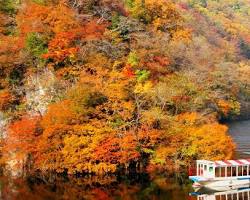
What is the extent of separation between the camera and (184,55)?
3113 inches

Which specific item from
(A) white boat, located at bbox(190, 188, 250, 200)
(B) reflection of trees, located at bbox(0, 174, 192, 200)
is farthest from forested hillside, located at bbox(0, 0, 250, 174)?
(A) white boat, located at bbox(190, 188, 250, 200)

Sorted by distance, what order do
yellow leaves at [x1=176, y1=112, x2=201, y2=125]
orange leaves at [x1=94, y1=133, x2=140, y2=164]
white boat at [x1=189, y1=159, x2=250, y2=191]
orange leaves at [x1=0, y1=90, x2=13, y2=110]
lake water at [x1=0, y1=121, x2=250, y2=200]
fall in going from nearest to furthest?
lake water at [x1=0, y1=121, x2=250, y2=200]
white boat at [x1=189, y1=159, x2=250, y2=191]
orange leaves at [x1=94, y1=133, x2=140, y2=164]
yellow leaves at [x1=176, y1=112, x2=201, y2=125]
orange leaves at [x1=0, y1=90, x2=13, y2=110]

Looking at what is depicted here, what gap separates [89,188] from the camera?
48094 mm

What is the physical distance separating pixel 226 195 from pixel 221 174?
14.8 feet

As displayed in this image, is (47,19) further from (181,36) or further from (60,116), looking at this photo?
(181,36)

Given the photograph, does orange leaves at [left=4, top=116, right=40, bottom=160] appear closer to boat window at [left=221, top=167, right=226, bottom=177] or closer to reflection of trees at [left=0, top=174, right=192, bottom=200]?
reflection of trees at [left=0, top=174, right=192, bottom=200]

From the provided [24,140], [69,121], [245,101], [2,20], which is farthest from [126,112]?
[245,101]

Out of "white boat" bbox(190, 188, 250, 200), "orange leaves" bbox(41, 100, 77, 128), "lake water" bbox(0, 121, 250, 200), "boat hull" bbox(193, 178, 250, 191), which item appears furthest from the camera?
"orange leaves" bbox(41, 100, 77, 128)

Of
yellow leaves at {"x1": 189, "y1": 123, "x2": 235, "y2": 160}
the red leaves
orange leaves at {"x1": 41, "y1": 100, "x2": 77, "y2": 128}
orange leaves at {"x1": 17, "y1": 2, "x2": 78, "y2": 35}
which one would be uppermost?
orange leaves at {"x1": 17, "y1": 2, "x2": 78, "y2": 35}

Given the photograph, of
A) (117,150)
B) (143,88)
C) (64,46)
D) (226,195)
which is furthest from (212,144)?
(64,46)

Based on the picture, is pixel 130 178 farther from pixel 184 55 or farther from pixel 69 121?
pixel 184 55

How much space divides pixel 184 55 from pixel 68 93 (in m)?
26.0

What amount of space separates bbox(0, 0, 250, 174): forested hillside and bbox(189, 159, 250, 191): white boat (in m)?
4.85

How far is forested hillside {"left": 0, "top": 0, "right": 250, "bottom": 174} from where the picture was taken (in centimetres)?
5478
